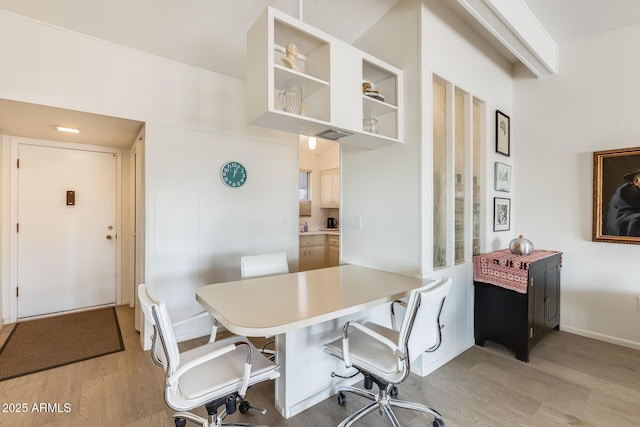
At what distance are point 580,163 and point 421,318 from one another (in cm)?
288

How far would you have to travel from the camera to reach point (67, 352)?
2697mm

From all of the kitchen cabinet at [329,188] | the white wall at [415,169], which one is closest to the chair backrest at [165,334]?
the white wall at [415,169]

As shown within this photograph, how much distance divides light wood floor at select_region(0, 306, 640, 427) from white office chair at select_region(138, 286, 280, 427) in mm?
502

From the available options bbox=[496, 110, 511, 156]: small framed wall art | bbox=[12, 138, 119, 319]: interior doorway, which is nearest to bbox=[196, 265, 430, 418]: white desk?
bbox=[496, 110, 511, 156]: small framed wall art

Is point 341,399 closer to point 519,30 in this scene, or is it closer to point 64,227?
point 519,30

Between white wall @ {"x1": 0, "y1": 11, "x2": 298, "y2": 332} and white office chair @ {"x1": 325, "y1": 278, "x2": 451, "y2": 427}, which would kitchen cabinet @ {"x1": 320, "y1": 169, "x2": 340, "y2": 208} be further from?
white office chair @ {"x1": 325, "y1": 278, "x2": 451, "y2": 427}

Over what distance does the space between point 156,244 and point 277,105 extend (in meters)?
1.81

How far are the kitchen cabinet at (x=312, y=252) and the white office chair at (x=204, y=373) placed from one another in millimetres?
3401

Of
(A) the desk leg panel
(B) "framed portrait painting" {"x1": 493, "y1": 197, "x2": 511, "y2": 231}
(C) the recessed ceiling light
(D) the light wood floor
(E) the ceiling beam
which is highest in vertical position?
(E) the ceiling beam

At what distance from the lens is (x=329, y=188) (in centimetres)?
616

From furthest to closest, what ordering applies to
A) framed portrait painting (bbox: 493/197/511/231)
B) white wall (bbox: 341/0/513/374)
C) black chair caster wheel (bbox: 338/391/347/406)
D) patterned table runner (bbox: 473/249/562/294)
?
1. framed portrait painting (bbox: 493/197/511/231)
2. patterned table runner (bbox: 473/249/562/294)
3. white wall (bbox: 341/0/513/374)
4. black chair caster wheel (bbox: 338/391/347/406)

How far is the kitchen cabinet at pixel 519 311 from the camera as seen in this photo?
2529mm

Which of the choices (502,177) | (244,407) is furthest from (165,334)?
(502,177)

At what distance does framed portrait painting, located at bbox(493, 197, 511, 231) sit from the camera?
3.19 meters
